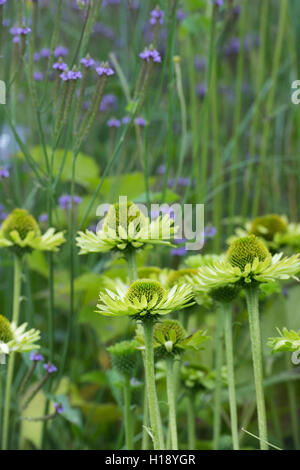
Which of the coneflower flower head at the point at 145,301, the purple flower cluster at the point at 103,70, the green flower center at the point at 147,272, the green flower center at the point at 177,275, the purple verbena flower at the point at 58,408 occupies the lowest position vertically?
the purple verbena flower at the point at 58,408

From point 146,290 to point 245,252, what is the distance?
10 cm

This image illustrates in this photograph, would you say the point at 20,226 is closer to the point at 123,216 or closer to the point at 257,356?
the point at 123,216

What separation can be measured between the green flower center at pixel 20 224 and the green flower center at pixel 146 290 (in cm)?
21

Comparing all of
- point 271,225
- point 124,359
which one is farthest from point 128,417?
point 271,225

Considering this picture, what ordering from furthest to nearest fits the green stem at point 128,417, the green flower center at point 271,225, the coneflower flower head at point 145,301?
the green flower center at point 271,225 → the green stem at point 128,417 → the coneflower flower head at point 145,301

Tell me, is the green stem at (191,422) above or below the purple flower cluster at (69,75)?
below

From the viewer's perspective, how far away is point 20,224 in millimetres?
665

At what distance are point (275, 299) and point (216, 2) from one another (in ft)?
1.44

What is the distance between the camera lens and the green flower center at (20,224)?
0.66 m

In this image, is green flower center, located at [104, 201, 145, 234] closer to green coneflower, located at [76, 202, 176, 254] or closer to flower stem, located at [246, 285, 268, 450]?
green coneflower, located at [76, 202, 176, 254]

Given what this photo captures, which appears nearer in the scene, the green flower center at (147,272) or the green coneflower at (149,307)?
the green coneflower at (149,307)

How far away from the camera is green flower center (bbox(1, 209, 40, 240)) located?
2.17 feet

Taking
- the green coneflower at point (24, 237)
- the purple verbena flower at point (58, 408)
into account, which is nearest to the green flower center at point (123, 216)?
the green coneflower at point (24, 237)

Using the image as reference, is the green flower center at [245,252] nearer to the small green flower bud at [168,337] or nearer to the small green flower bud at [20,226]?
the small green flower bud at [168,337]
